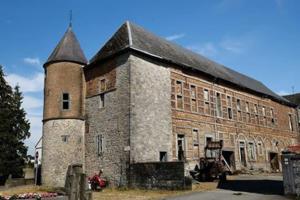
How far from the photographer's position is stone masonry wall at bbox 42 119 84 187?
2262cm

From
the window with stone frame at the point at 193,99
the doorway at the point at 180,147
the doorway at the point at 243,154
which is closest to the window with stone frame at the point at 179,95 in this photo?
the window with stone frame at the point at 193,99

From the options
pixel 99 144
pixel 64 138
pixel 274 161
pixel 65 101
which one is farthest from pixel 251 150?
pixel 65 101

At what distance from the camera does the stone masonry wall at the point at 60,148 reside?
22.6 metres

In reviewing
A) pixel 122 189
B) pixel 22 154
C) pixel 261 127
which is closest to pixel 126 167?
pixel 122 189

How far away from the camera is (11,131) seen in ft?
110

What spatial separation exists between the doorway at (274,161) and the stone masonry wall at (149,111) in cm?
1714

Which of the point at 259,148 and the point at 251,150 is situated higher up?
the point at 259,148

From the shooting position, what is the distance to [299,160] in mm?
13758

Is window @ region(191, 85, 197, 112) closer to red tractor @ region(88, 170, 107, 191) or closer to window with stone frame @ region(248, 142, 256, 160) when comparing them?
window with stone frame @ region(248, 142, 256, 160)

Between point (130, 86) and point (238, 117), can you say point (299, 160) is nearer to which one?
point (130, 86)

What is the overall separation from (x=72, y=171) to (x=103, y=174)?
609 inches

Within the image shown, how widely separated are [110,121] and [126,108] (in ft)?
6.04

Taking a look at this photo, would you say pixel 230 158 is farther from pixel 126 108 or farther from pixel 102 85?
pixel 102 85

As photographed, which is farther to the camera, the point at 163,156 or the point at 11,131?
the point at 11,131
